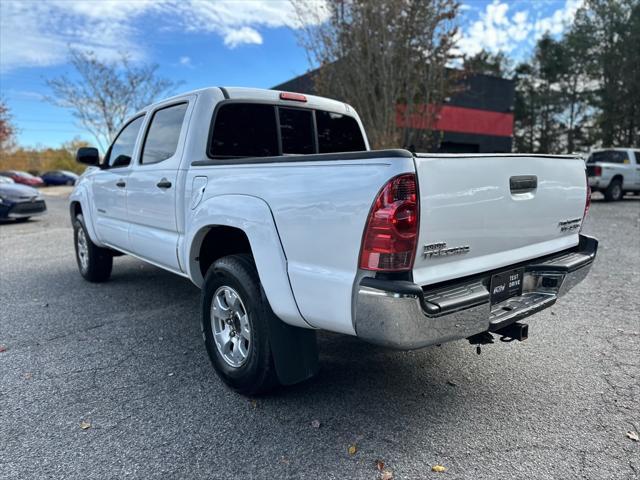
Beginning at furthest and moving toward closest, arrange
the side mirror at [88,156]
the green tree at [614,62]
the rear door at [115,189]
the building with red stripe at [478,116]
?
1. the green tree at [614,62]
2. the building with red stripe at [478,116]
3. the side mirror at [88,156]
4. the rear door at [115,189]

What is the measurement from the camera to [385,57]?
1295cm

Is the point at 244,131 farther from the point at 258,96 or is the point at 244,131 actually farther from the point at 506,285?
the point at 506,285

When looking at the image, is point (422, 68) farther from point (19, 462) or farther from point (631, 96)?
point (631, 96)

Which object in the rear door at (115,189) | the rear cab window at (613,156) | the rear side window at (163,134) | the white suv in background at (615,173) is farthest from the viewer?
the rear cab window at (613,156)

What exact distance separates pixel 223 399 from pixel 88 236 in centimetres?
369

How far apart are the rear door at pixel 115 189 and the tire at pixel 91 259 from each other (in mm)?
490

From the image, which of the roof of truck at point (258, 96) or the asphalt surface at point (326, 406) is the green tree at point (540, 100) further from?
the asphalt surface at point (326, 406)

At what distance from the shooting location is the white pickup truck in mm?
2197

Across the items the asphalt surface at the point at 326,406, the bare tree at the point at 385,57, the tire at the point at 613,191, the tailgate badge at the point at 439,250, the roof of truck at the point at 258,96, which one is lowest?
the tire at the point at 613,191

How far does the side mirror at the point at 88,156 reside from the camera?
540cm

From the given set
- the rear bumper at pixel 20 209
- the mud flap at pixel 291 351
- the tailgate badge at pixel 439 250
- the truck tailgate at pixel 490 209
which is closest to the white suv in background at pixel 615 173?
the truck tailgate at pixel 490 209

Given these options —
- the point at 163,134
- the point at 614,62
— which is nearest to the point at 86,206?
the point at 163,134

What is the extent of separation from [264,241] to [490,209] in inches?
50.9

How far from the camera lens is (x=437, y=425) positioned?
2.72 m
